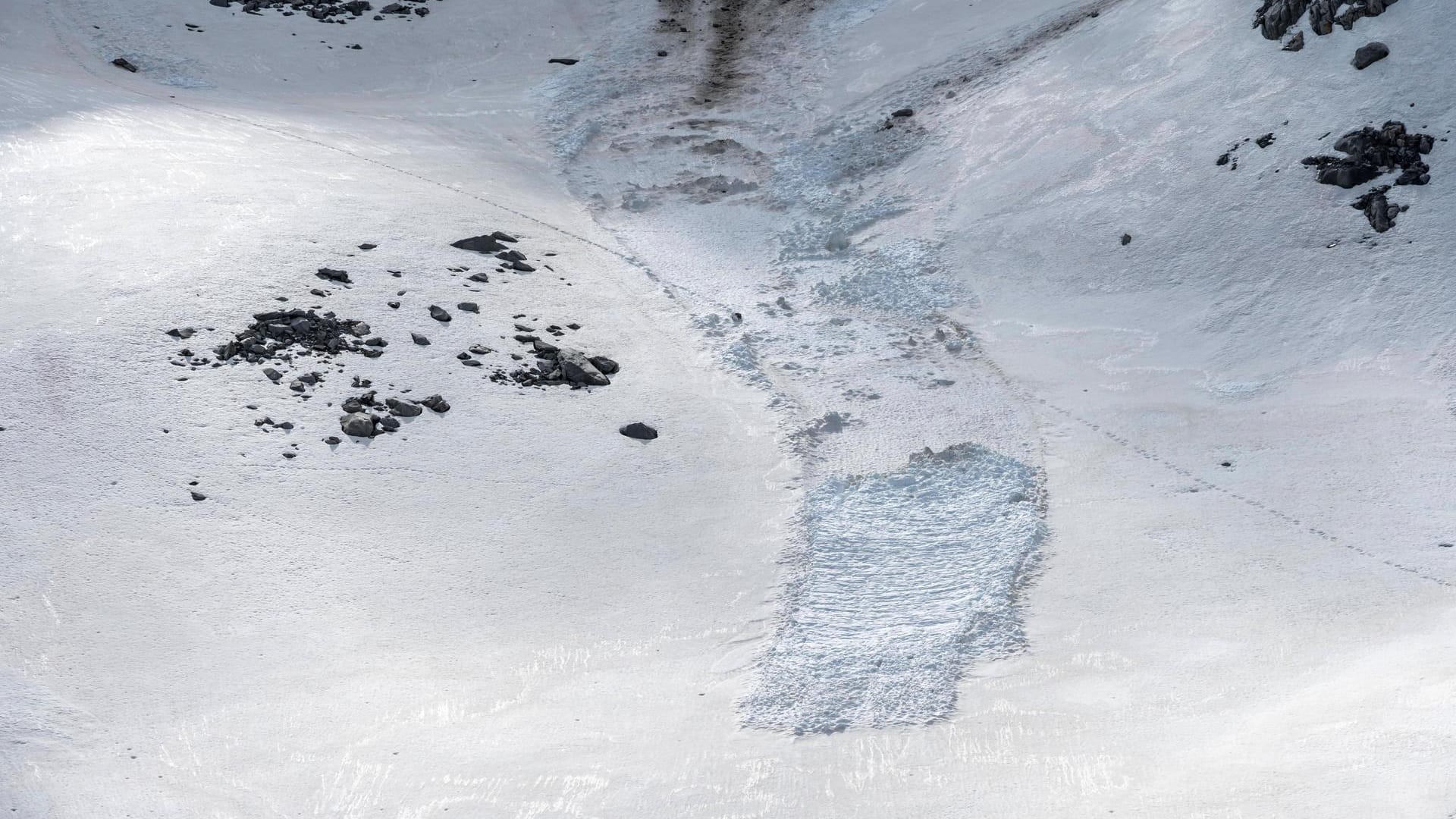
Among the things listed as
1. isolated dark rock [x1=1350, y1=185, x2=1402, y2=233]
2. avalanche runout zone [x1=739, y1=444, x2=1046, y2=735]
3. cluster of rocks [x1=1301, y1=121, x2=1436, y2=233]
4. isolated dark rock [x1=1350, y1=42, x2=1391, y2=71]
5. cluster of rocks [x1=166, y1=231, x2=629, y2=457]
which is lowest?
avalanche runout zone [x1=739, y1=444, x2=1046, y2=735]

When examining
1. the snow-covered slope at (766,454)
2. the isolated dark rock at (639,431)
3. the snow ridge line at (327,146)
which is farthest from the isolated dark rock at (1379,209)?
the snow ridge line at (327,146)

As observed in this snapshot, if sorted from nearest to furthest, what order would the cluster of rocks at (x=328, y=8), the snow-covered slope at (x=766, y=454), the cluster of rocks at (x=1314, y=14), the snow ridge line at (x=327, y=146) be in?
the snow-covered slope at (x=766, y=454), the cluster of rocks at (x=1314, y=14), the snow ridge line at (x=327, y=146), the cluster of rocks at (x=328, y=8)

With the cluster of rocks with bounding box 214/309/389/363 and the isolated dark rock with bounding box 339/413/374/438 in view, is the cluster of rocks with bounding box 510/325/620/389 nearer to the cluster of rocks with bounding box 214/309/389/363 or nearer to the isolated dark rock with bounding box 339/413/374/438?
the cluster of rocks with bounding box 214/309/389/363

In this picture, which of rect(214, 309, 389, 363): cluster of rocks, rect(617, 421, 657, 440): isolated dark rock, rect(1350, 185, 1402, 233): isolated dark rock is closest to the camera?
rect(214, 309, 389, 363): cluster of rocks

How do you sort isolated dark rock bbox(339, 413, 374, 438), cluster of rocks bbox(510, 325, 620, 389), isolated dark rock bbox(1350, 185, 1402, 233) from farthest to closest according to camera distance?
isolated dark rock bbox(1350, 185, 1402, 233)
cluster of rocks bbox(510, 325, 620, 389)
isolated dark rock bbox(339, 413, 374, 438)

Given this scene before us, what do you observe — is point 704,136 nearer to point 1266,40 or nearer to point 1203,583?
point 1266,40

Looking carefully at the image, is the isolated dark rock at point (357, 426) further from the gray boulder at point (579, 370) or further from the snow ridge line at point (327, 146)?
the snow ridge line at point (327, 146)

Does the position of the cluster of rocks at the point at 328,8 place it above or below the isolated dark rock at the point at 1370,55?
below

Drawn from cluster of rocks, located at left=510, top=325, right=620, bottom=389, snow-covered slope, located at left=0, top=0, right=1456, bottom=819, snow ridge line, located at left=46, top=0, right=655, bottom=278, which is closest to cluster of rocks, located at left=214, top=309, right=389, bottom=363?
snow-covered slope, located at left=0, top=0, right=1456, bottom=819
